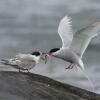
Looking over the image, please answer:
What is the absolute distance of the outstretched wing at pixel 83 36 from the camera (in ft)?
47.3

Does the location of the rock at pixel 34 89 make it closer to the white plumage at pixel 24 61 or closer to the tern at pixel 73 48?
the white plumage at pixel 24 61

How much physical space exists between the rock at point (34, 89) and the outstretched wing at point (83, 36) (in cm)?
212

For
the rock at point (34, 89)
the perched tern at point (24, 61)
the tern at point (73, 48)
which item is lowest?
the rock at point (34, 89)

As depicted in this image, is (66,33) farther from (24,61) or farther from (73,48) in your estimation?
(24,61)

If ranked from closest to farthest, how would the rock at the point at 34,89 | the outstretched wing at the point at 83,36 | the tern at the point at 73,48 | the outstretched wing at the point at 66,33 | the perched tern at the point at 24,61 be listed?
the rock at the point at 34,89
the perched tern at the point at 24,61
the outstretched wing at the point at 83,36
the tern at the point at 73,48
the outstretched wing at the point at 66,33

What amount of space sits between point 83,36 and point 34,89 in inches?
142

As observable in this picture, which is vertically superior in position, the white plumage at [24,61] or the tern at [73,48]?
the tern at [73,48]

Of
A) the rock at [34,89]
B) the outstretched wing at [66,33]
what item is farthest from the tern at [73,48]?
the rock at [34,89]

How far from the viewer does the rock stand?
1130 centimetres

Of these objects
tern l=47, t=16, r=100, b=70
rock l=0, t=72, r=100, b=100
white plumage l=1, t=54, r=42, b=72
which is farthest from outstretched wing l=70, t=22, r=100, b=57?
rock l=0, t=72, r=100, b=100

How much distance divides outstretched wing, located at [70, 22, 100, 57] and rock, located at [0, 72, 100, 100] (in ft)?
6.95

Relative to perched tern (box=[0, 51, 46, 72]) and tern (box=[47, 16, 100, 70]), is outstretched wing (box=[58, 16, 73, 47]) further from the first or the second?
perched tern (box=[0, 51, 46, 72])

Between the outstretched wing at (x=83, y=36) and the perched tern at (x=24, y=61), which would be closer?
the perched tern at (x=24, y=61)

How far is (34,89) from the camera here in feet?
38.5
